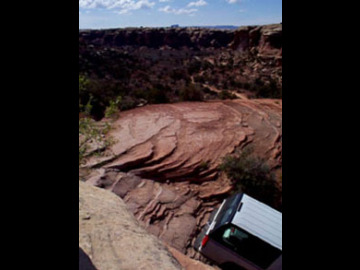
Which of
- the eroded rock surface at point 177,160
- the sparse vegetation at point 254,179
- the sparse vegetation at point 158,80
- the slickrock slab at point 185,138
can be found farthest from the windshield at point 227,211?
the sparse vegetation at point 158,80

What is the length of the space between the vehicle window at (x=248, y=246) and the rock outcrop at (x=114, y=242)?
1.15m

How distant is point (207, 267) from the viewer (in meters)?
5.77

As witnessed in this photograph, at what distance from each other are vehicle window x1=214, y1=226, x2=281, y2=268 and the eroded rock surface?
4.21ft

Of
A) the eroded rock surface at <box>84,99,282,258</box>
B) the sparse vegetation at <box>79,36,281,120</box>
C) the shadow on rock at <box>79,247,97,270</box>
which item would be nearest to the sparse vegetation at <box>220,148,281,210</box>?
the eroded rock surface at <box>84,99,282,258</box>

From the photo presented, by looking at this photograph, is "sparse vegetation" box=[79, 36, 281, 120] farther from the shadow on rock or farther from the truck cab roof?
the shadow on rock

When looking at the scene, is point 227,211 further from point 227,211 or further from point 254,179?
point 254,179

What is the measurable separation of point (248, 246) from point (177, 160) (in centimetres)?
464

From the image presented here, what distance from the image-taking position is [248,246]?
589 cm

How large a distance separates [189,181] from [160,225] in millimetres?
2261

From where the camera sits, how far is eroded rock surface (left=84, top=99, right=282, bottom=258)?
26.0 ft

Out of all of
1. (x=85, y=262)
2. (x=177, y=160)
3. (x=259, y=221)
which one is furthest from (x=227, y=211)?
(x=177, y=160)

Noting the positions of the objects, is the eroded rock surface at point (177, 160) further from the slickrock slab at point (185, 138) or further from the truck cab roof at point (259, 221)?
the truck cab roof at point (259, 221)
